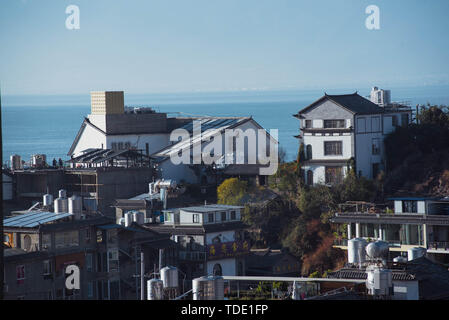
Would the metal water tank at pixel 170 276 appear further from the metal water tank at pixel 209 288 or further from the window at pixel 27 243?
the window at pixel 27 243

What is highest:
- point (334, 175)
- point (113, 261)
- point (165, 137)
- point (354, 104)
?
point (354, 104)

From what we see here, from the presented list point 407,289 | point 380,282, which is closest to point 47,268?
point 407,289

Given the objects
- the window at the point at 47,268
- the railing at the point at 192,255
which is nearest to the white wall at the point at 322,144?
the railing at the point at 192,255

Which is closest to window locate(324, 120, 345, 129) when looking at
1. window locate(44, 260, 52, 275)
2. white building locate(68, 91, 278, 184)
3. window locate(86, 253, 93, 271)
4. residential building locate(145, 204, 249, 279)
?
white building locate(68, 91, 278, 184)

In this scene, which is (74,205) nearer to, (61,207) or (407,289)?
(61,207)
